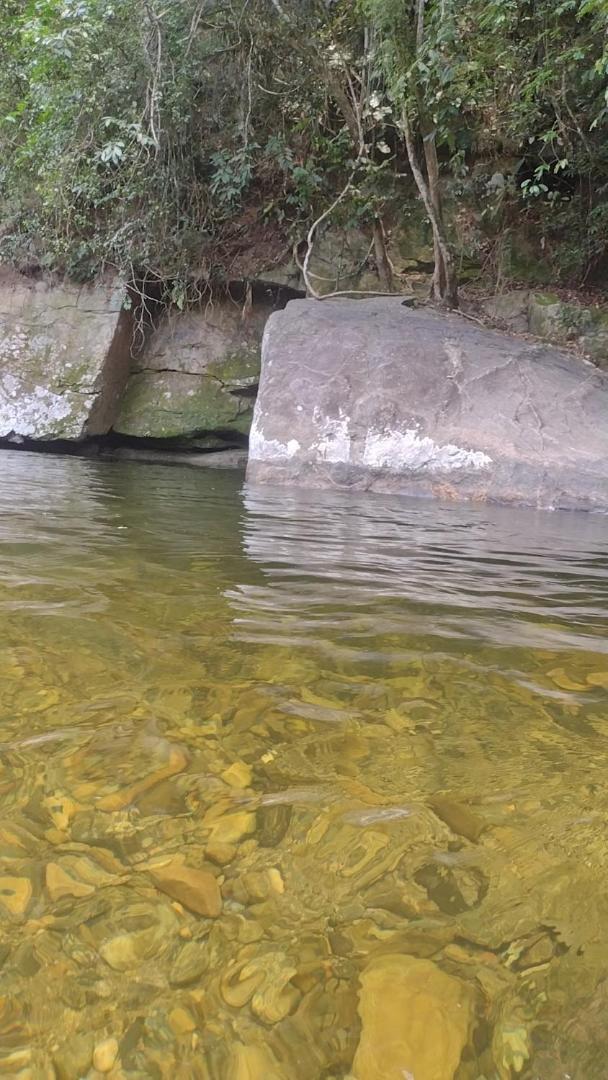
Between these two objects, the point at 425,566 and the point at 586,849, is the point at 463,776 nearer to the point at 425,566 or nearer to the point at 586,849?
the point at 586,849

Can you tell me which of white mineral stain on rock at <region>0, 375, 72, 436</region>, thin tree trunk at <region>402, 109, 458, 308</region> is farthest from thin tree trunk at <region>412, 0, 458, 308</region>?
white mineral stain on rock at <region>0, 375, 72, 436</region>

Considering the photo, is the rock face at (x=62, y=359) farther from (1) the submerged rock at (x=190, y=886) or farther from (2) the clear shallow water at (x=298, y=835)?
(1) the submerged rock at (x=190, y=886)

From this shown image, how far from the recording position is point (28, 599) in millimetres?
2428

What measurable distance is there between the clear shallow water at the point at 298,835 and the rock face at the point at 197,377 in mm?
7778

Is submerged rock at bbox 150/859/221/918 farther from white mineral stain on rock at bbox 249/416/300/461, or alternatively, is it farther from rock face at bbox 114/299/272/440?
rock face at bbox 114/299/272/440

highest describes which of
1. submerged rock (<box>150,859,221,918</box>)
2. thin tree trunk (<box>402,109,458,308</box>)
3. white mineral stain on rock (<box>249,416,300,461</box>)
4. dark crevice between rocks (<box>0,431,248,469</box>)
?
thin tree trunk (<box>402,109,458,308</box>)

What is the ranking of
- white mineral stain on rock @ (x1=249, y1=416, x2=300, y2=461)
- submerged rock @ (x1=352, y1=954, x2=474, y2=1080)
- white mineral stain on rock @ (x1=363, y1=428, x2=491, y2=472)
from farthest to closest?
white mineral stain on rock @ (x1=249, y1=416, x2=300, y2=461) → white mineral stain on rock @ (x1=363, y1=428, x2=491, y2=472) → submerged rock @ (x1=352, y1=954, x2=474, y2=1080)

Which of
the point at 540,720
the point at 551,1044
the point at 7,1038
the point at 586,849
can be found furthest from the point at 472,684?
the point at 7,1038

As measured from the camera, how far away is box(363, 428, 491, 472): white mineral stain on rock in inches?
241

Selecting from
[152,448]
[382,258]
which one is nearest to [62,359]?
[152,448]

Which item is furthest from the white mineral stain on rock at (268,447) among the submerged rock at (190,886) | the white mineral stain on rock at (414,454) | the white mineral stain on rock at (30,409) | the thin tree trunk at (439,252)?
the submerged rock at (190,886)

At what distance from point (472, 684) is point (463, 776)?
493 millimetres

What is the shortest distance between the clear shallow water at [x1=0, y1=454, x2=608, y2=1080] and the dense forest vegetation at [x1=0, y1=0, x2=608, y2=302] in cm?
744

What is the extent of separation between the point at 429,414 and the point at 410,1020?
5982 millimetres
